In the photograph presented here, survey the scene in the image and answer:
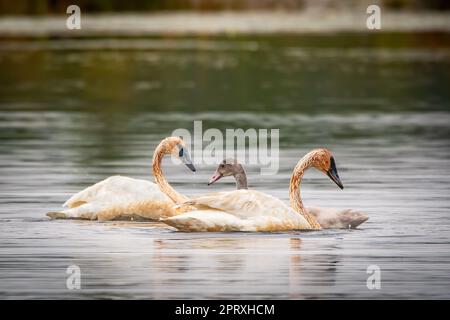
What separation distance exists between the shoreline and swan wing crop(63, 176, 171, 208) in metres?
49.8

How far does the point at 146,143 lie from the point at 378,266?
493 inches

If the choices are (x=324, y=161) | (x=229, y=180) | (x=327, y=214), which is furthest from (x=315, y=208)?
(x=229, y=180)

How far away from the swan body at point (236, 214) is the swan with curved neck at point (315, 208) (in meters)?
0.48

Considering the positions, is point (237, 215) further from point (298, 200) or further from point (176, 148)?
point (176, 148)

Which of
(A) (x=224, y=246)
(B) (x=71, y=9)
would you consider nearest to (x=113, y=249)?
(A) (x=224, y=246)

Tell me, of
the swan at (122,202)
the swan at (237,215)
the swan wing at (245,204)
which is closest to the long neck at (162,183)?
the swan at (122,202)

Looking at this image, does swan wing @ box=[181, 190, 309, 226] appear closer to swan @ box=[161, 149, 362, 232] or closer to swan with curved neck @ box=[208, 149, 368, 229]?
swan @ box=[161, 149, 362, 232]

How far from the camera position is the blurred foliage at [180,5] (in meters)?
85.9

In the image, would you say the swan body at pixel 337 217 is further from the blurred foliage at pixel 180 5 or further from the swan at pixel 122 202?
the blurred foliage at pixel 180 5

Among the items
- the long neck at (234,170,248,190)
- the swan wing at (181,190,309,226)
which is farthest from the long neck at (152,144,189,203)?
the swan wing at (181,190,309,226)

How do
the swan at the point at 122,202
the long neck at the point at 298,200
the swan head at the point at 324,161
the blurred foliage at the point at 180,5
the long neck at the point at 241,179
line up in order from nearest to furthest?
the long neck at the point at 298,200 → the swan at the point at 122,202 → the swan head at the point at 324,161 → the long neck at the point at 241,179 → the blurred foliage at the point at 180,5

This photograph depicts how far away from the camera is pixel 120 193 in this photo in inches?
679

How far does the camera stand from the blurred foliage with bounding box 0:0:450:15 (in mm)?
85875
